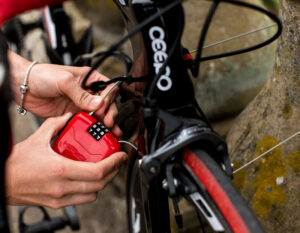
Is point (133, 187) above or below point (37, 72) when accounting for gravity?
below

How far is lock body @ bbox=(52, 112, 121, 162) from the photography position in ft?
2.60

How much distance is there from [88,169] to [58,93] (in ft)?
0.86

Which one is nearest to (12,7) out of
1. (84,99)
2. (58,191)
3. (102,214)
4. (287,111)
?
(84,99)

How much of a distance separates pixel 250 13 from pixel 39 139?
1.11 m

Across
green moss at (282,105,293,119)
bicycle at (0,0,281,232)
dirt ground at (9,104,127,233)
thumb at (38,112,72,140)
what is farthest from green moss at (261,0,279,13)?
thumb at (38,112,72,140)

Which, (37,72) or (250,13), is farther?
(250,13)

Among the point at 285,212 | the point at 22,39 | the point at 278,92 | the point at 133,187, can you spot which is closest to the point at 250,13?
the point at 278,92

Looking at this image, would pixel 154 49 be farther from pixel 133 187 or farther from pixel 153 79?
pixel 133 187

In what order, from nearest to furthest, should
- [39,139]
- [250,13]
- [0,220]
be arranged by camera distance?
[0,220] → [39,139] → [250,13]

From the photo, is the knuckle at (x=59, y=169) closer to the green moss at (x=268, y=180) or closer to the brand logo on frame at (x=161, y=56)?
the brand logo on frame at (x=161, y=56)

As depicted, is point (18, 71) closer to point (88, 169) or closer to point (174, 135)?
point (88, 169)

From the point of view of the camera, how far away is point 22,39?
194cm

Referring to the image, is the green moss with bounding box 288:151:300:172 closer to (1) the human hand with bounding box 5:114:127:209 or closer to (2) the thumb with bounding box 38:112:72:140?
(1) the human hand with bounding box 5:114:127:209

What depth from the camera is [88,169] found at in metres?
0.76
